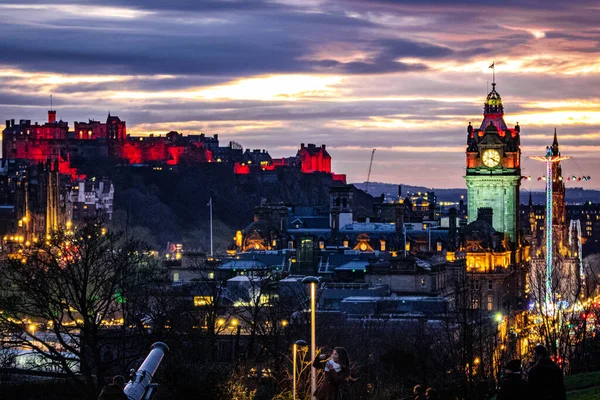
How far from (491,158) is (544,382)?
14023 cm

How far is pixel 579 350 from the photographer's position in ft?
229

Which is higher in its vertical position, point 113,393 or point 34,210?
point 113,393

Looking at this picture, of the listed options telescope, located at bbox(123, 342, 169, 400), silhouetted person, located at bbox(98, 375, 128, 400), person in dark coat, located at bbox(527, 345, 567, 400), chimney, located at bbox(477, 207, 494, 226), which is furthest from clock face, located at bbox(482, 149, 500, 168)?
silhouetted person, located at bbox(98, 375, 128, 400)

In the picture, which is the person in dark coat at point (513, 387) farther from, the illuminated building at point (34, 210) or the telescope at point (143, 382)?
the illuminated building at point (34, 210)

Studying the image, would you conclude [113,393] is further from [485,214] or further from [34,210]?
[34,210]

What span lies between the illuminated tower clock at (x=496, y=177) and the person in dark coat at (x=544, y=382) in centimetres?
13689

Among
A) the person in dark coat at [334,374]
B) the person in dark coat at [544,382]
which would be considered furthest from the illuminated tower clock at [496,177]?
the person in dark coat at [544,382]

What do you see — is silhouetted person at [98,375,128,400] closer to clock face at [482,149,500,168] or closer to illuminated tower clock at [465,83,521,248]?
illuminated tower clock at [465,83,521,248]

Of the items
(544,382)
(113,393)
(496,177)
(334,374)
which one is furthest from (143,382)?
(496,177)

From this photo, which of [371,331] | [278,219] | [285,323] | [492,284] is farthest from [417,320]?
[278,219]

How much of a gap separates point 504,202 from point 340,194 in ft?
68.7

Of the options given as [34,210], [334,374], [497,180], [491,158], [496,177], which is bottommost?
[34,210]

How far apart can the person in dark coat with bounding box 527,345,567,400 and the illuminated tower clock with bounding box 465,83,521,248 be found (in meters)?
137

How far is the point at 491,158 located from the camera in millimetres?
166500
